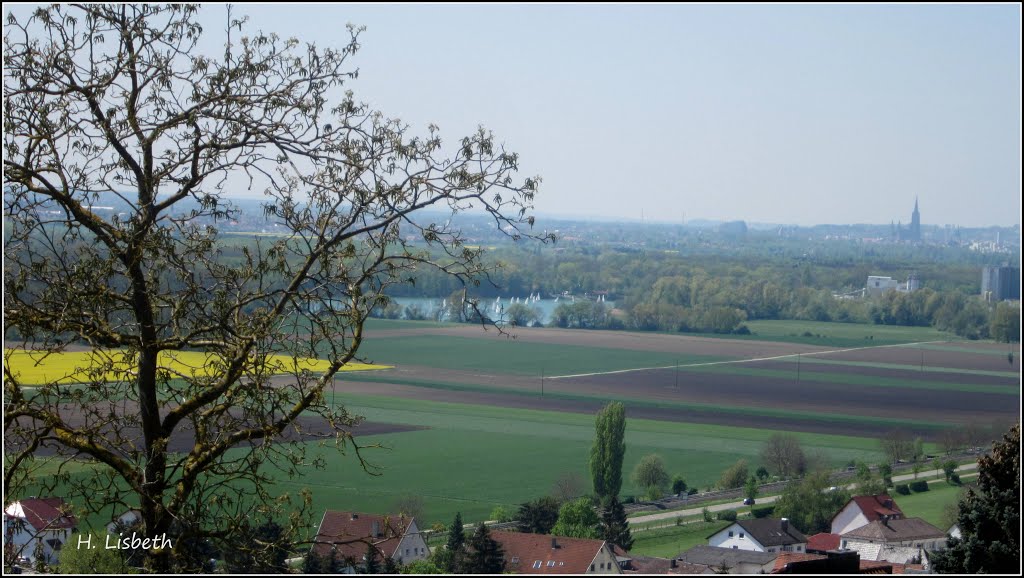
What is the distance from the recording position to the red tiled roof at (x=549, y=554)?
61.9 ft

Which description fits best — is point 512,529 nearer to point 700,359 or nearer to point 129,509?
point 129,509

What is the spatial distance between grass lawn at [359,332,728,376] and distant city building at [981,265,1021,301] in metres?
14.1

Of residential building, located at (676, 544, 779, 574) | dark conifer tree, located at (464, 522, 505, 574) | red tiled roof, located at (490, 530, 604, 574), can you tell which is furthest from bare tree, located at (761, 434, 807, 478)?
dark conifer tree, located at (464, 522, 505, 574)

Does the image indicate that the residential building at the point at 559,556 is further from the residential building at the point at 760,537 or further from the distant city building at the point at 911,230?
the distant city building at the point at 911,230

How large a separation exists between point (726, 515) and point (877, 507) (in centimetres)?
336


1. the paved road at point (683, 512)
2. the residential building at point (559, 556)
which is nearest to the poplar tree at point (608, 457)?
the paved road at point (683, 512)

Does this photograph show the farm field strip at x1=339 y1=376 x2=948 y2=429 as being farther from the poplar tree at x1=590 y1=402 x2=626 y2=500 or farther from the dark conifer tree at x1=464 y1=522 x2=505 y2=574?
the dark conifer tree at x1=464 y1=522 x2=505 y2=574

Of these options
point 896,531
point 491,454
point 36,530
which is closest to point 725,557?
point 896,531

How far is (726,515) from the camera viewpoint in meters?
27.3

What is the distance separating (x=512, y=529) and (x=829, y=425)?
1959 centimetres

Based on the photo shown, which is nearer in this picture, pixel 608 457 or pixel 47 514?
pixel 47 514

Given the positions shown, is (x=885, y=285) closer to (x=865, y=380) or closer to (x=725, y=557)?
(x=865, y=380)

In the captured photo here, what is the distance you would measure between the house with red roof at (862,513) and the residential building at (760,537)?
1.40 m

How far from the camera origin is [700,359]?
195 ft
